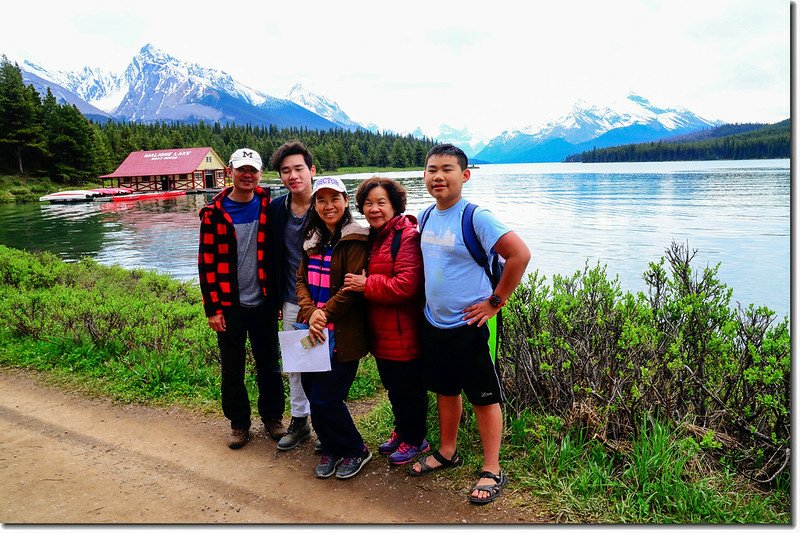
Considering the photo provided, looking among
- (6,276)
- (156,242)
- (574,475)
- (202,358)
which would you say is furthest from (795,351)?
(156,242)

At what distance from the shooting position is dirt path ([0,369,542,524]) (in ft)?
10.5

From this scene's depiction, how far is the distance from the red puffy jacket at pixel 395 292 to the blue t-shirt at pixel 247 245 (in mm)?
985

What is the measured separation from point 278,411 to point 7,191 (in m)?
54.3

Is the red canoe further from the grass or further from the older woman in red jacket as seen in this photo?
the older woman in red jacket

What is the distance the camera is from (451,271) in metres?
3.20

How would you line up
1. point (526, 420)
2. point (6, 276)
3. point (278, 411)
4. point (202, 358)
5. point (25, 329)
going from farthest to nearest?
1. point (6, 276)
2. point (25, 329)
3. point (202, 358)
4. point (278, 411)
5. point (526, 420)

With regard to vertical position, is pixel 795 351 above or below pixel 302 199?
below

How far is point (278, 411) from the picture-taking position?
4.30 m

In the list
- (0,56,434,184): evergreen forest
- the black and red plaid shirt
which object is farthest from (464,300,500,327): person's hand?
(0,56,434,184): evergreen forest

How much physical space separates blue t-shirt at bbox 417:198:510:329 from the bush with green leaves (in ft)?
2.65

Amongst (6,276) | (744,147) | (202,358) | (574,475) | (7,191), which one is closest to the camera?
(574,475)

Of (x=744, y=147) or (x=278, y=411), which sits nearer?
(x=278, y=411)

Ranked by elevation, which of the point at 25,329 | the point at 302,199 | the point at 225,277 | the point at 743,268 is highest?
the point at 302,199

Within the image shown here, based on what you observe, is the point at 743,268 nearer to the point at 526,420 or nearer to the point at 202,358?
the point at 526,420
